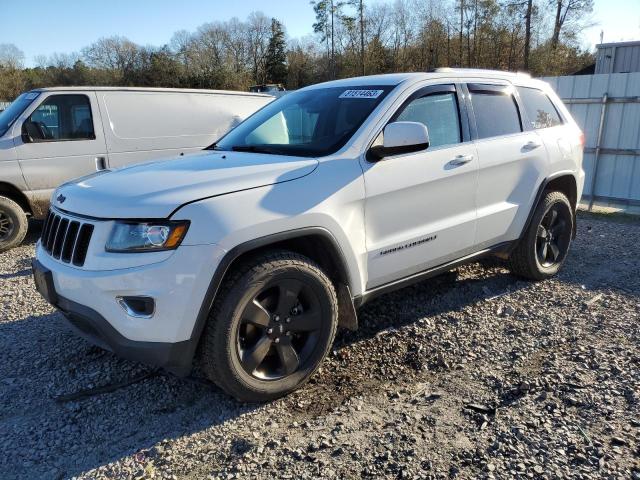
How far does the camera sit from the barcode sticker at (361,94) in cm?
355

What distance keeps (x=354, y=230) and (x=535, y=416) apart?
1.43 metres

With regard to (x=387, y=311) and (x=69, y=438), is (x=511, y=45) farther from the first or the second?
(x=69, y=438)

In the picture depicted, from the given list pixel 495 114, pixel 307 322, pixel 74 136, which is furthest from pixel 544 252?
pixel 74 136

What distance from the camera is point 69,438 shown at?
9.06ft

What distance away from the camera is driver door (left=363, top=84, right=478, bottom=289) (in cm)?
330

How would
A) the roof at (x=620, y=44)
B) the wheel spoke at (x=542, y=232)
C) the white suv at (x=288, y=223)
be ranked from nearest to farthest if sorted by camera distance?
1. the white suv at (x=288, y=223)
2. the wheel spoke at (x=542, y=232)
3. the roof at (x=620, y=44)

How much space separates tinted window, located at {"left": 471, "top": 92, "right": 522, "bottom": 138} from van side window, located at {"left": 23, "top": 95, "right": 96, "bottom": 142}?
5.25 metres

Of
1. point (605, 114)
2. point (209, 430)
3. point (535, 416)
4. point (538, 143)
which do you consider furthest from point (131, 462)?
point (605, 114)

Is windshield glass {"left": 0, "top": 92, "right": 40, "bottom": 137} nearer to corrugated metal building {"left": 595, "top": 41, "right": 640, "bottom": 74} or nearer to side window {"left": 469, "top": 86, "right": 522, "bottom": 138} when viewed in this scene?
side window {"left": 469, "top": 86, "right": 522, "bottom": 138}

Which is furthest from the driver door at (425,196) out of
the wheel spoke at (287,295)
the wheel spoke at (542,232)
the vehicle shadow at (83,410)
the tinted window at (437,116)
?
the vehicle shadow at (83,410)

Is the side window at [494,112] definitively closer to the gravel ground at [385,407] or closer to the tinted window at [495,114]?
the tinted window at [495,114]

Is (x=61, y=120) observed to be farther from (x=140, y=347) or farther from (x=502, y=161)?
(x=502, y=161)

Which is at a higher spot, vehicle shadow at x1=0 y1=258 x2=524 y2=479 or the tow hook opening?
the tow hook opening

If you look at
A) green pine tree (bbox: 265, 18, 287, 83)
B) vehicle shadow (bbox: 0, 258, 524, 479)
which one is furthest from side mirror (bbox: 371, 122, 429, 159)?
green pine tree (bbox: 265, 18, 287, 83)
